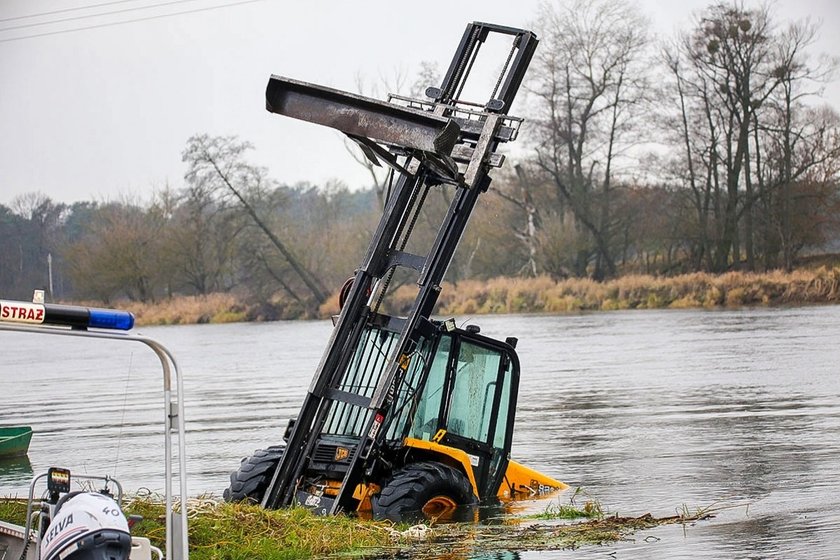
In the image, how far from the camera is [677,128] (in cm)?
7988

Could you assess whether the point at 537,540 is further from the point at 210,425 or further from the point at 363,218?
the point at 363,218

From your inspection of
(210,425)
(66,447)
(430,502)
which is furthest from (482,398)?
(210,425)

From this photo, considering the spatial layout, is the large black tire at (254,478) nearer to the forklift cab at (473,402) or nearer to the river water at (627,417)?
the forklift cab at (473,402)

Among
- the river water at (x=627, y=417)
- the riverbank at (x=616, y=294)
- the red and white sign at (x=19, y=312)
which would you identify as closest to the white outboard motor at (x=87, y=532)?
the red and white sign at (x=19, y=312)

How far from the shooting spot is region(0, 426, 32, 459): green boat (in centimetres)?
2043

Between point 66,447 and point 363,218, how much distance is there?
59147mm

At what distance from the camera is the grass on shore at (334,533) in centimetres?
1062

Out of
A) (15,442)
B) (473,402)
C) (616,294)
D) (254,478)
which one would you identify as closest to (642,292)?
(616,294)

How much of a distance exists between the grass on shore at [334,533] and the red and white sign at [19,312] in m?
4.90

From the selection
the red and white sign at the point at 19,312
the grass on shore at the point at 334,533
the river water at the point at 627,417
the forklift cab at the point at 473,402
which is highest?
the red and white sign at the point at 19,312

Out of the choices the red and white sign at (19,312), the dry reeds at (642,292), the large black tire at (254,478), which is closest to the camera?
the red and white sign at (19,312)

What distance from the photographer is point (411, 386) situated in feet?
42.5

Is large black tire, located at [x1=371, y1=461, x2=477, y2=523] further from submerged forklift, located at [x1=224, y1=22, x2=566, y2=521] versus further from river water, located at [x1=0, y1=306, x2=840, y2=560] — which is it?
river water, located at [x1=0, y1=306, x2=840, y2=560]

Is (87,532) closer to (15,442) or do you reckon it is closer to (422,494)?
(422,494)
